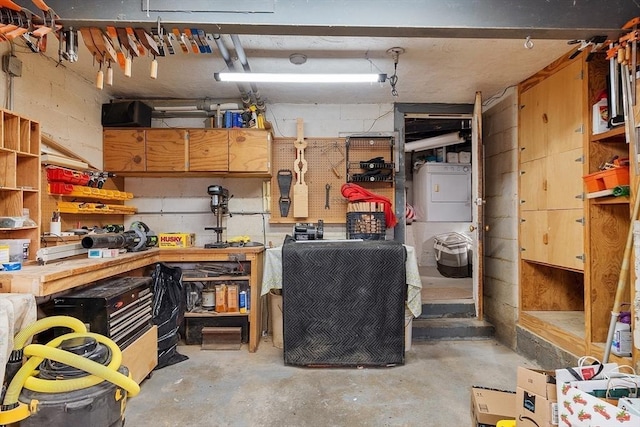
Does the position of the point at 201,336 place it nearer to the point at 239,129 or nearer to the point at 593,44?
the point at 239,129

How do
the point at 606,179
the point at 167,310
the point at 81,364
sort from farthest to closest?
1. the point at 167,310
2. the point at 606,179
3. the point at 81,364

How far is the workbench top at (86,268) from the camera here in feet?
5.73

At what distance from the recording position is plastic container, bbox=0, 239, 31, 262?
2063 mm

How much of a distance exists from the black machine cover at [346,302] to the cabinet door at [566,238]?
1.21 m

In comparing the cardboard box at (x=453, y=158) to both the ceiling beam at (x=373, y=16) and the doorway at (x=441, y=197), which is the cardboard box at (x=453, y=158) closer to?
the doorway at (x=441, y=197)

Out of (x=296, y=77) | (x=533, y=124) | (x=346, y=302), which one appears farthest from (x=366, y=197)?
(x=533, y=124)

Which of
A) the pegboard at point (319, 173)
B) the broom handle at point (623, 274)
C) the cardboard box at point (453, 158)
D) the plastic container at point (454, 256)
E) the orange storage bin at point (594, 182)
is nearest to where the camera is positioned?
the broom handle at point (623, 274)

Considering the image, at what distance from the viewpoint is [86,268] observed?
2.09m

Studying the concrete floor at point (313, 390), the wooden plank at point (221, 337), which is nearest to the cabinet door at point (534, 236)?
the concrete floor at point (313, 390)

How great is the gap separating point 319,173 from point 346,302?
1555mm

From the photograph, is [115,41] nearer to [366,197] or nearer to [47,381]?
[47,381]

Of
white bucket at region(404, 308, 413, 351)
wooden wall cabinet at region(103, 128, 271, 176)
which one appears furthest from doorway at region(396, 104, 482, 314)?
wooden wall cabinet at region(103, 128, 271, 176)

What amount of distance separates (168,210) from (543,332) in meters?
3.78

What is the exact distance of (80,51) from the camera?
2.65m
